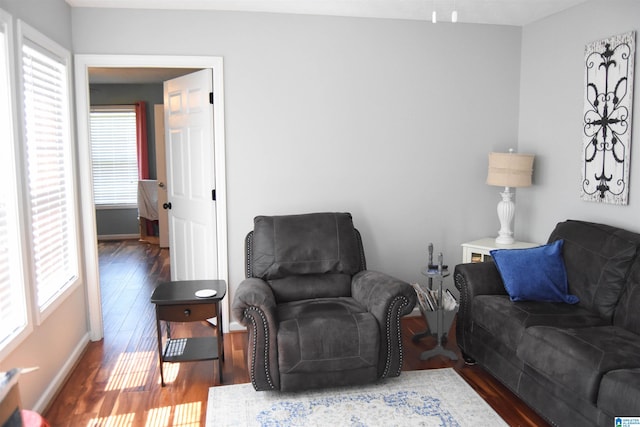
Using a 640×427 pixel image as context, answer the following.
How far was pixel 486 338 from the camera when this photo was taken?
3125 mm

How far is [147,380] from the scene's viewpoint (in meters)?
3.24

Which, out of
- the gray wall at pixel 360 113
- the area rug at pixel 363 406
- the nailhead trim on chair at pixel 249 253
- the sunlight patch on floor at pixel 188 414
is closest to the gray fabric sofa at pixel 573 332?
the area rug at pixel 363 406

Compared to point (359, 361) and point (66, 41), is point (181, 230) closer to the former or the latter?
point (66, 41)

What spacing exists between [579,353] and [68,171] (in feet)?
10.5

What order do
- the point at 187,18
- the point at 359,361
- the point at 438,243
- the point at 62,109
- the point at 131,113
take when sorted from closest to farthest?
the point at 359,361 < the point at 62,109 < the point at 187,18 < the point at 438,243 < the point at 131,113

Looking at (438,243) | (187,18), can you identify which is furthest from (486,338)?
(187,18)

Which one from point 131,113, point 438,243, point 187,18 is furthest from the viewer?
point 131,113

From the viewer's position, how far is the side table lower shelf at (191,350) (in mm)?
3182

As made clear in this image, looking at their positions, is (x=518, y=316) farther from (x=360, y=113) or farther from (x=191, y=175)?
(x=191, y=175)

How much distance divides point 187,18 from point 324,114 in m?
1.20

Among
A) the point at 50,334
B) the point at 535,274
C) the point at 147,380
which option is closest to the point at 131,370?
the point at 147,380

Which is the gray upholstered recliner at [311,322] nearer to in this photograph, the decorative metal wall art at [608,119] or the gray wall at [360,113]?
the gray wall at [360,113]

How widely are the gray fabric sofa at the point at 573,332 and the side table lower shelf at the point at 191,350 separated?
5.25 feet

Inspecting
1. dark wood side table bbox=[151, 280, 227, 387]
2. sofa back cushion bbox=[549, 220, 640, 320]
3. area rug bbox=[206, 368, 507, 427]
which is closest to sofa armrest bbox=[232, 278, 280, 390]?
area rug bbox=[206, 368, 507, 427]
